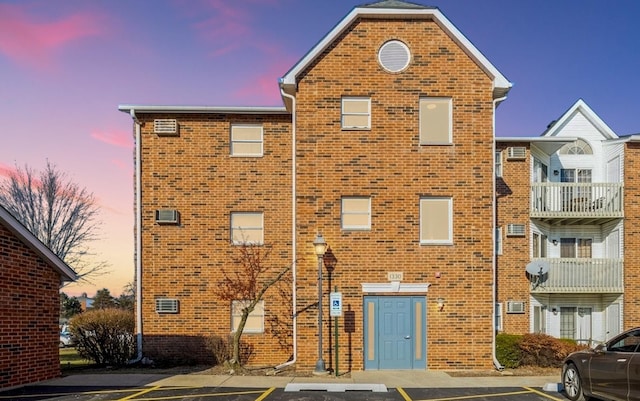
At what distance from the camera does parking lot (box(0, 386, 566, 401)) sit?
31.2 ft

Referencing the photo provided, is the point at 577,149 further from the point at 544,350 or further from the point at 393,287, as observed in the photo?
the point at 393,287

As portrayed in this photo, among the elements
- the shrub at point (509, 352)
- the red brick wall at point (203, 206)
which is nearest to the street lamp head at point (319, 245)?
the red brick wall at point (203, 206)

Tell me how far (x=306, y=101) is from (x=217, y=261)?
19.2 feet

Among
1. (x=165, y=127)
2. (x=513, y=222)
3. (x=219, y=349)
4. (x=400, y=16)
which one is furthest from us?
(x=513, y=222)

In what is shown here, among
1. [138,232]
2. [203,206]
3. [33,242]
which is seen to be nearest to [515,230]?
[203,206]

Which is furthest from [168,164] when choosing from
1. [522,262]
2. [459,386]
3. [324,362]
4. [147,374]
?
[522,262]

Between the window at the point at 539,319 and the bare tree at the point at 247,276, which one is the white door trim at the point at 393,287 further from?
the window at the point at 539,319

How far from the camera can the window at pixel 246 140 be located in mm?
14664

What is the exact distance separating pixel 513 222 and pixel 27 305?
15935 mm

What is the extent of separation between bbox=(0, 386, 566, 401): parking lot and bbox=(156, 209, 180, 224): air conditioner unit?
5365 mm

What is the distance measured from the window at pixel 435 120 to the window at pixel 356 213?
254cm

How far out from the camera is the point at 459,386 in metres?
10.8

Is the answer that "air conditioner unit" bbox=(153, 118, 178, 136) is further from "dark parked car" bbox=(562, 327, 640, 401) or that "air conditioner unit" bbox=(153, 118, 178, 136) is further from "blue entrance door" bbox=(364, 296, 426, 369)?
"dark parked car" bbox=(562, 327, 640, 401)

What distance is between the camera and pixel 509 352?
13.0m
